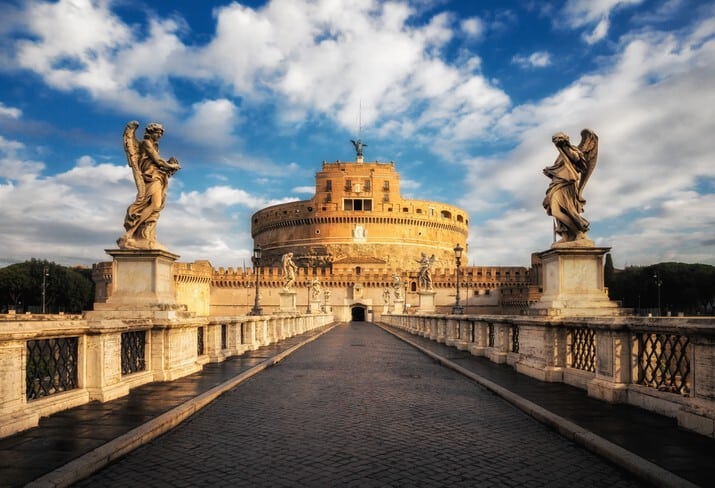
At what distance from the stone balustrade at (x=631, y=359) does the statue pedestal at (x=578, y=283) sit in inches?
17.2

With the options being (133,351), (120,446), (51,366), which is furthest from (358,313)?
(120,446)

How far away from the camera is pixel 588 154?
982cm

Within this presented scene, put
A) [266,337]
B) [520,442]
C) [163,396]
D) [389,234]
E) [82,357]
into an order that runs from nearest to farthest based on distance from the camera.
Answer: [520,442] → [82,357] → [163,396] → [266,337] → [389,234]

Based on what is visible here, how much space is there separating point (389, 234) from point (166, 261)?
91.7 metres

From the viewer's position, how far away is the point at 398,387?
9586mm

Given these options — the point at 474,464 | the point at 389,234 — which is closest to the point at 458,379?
the point at 474,464

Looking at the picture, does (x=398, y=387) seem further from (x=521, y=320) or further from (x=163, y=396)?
(x=163, y=396)

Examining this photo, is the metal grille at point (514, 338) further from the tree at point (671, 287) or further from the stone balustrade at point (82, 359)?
the tree at point (671, 287)

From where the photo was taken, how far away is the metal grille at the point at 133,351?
8.37 meters

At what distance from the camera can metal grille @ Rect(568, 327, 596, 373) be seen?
8203 millimetres

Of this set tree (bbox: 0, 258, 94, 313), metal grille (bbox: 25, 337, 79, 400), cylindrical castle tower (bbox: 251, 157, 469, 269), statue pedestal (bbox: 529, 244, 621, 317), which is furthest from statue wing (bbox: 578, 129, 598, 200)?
cylindrical castle tower (bbox: 251, 157, 469, 269)

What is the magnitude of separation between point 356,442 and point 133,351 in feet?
14.4

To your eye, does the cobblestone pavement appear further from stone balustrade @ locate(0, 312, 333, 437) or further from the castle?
the castle

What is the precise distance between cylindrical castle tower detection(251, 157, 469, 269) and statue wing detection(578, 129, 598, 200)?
86423 mm
